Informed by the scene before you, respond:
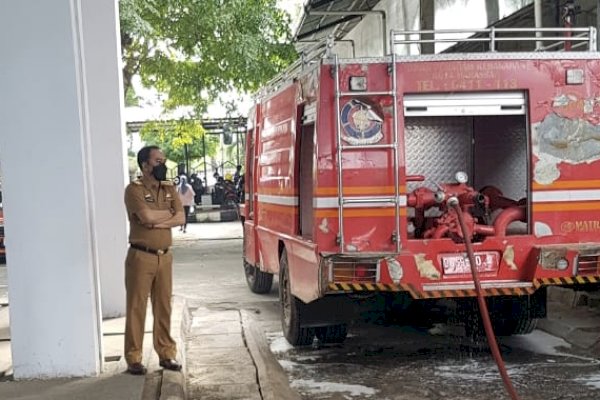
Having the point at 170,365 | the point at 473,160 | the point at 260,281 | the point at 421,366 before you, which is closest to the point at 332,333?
the point at 421,366

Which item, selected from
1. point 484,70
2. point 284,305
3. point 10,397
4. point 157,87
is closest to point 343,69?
point 484,70

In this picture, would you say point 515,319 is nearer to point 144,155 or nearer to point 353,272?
point 353,272

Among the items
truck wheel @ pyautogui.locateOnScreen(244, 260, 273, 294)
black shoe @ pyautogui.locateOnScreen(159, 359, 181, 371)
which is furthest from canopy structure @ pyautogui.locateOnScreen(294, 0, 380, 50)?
black shoe @ pyautogui.locateOnScreen(159, 359, 181, 371)

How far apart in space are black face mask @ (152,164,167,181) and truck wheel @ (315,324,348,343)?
100 inches

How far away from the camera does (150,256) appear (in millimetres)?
5926

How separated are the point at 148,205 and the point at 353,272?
178 cm

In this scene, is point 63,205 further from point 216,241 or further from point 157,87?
point 216,241

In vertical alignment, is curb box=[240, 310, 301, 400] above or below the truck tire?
below

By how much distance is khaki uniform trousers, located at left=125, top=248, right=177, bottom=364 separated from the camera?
590cm

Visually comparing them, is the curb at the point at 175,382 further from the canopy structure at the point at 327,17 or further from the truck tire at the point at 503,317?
the canopy structure at the point at 327,17

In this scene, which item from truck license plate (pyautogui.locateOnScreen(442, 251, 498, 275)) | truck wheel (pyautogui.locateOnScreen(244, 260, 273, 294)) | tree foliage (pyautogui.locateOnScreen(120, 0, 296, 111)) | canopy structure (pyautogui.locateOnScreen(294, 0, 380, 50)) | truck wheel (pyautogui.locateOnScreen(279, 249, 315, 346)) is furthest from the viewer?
tree foliage (pyautogui.locateOnScreen(120, 0, 296, 111))

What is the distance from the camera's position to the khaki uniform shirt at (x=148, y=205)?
5926mm

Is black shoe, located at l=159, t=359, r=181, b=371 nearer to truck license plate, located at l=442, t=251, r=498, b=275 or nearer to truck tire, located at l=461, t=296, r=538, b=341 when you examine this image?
truck license plate, located at l=442, t=251, r=498, b=275

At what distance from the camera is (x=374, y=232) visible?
6453 millimetres
